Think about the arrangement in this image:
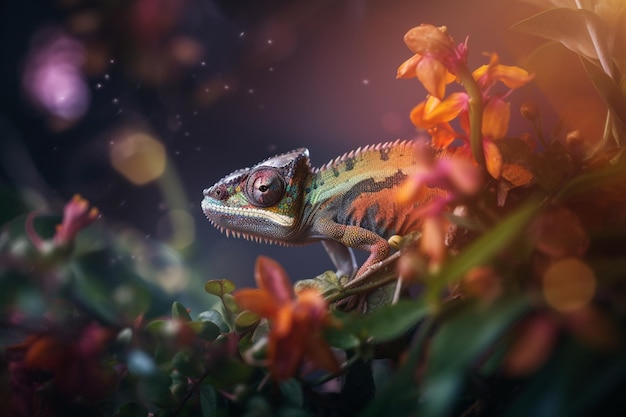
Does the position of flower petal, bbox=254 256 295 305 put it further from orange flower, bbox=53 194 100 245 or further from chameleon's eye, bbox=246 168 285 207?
chameleon's eye, bbox=246 168 285 207

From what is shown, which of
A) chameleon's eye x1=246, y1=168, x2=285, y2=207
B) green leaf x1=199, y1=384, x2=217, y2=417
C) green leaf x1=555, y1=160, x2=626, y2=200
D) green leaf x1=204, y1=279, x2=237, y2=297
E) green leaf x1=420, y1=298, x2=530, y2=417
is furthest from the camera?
chameleon's eye x1=246, y1=168, x2=285, y2=207

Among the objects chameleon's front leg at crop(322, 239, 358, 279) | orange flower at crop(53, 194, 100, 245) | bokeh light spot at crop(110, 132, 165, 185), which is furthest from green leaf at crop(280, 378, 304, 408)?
bokeh light spot at crop(110, 132, 165, 185)

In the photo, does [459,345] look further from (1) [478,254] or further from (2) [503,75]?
(2) [503,75]

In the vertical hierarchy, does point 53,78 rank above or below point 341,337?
above

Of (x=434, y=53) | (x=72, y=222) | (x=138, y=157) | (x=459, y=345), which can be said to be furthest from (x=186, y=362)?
(x=138, y=157)

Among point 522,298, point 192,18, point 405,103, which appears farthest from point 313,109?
point 522,298

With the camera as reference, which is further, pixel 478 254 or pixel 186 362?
pixel 186 362

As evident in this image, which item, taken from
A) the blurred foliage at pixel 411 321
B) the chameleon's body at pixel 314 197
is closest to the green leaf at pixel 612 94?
the blurred foliage at pixel 411 321
